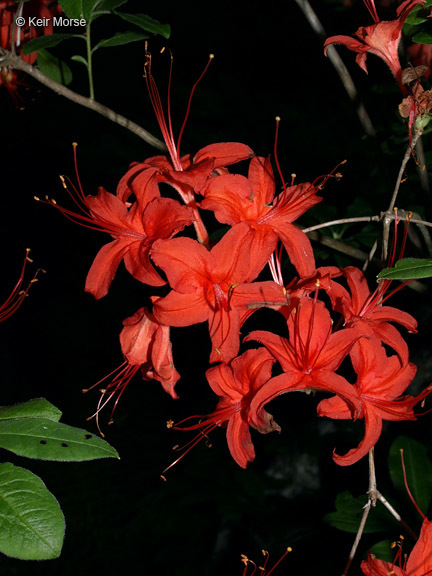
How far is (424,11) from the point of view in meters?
1.13

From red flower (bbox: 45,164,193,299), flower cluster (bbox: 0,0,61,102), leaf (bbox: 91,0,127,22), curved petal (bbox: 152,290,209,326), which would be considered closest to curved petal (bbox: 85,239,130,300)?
red flower (bbox: 45,164,193,299)

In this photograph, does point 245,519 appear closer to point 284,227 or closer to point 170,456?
point 170,456

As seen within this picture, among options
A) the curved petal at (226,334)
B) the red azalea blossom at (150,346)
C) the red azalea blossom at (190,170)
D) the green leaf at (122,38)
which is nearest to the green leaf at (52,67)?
the green leaf at (122,38)

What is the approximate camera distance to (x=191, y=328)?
10.3ft

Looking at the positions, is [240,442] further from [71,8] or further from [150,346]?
[71,8]

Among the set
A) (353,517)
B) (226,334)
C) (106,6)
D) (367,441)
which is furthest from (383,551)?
(106,6)

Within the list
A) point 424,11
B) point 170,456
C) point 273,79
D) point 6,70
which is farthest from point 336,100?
point 170,456

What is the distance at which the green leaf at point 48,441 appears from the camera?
83 cm

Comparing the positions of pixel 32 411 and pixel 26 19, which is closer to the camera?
pixel 32 411

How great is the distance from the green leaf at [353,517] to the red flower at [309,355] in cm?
73

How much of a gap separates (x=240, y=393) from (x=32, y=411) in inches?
14.5

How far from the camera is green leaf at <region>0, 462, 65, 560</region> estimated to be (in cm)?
73

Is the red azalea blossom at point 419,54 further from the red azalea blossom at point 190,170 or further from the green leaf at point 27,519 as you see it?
the green leaf at point 27,519

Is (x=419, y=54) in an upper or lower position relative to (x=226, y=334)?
upper
